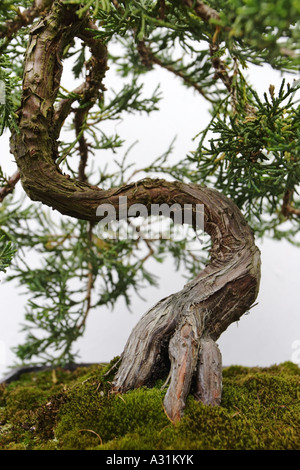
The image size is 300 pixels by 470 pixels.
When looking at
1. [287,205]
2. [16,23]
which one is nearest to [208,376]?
[287,205]

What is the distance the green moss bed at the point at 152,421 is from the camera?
0.84m

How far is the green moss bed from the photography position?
0.84m

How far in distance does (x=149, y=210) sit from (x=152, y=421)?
Answer: 0.52 metres

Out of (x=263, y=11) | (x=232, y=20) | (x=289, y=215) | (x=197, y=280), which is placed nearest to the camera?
(x=263, y=11)

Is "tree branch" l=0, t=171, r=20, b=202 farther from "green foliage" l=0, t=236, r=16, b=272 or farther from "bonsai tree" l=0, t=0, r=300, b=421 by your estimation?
"green foliage" l=0, t=236, r=16, b=272

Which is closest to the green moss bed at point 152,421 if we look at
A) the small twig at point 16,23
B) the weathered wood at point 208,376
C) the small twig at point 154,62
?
the weathered wood at point 208,376

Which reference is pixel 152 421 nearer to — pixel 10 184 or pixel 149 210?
pixel 149 210

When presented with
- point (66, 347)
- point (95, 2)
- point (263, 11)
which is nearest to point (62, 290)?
point (66, 347)

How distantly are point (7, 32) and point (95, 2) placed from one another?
0.59 feet

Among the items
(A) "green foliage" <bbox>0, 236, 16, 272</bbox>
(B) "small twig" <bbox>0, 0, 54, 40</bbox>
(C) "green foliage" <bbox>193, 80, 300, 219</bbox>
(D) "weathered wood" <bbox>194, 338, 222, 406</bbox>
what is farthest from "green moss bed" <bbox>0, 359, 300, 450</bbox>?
(B) "small twig" <bbox>0, 0, 54, 40</bbox>

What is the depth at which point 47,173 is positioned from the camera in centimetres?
108

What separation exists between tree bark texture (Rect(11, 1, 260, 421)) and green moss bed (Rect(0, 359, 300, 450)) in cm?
5

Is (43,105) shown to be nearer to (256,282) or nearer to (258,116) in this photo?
(258,116)

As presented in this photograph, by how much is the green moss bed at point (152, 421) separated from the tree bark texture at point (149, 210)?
0.17 feet
